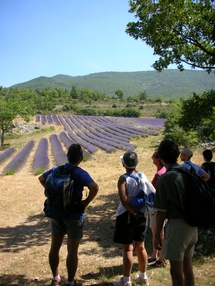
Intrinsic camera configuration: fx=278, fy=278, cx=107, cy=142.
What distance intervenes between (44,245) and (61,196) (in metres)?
2.65

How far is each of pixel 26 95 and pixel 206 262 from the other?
2761 inches

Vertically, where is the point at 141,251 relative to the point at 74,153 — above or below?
below

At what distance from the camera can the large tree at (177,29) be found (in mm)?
5664

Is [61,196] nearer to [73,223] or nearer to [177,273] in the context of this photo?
[73,223]

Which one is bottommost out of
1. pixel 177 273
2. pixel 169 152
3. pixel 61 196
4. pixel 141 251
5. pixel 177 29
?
pixel 141 251

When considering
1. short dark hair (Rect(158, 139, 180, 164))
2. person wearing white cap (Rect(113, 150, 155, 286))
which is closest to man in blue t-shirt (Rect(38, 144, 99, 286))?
person wearing white cap (Rect(113, 150, 155, 286))

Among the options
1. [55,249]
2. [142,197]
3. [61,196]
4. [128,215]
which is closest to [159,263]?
[128,215]

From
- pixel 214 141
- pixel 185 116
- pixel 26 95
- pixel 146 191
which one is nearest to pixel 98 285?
pixel 146 191

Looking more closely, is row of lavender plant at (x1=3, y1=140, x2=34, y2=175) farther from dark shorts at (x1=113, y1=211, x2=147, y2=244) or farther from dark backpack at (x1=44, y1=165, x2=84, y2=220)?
dark shorts at (x1=113, y1=211, x2=147, y2=244)

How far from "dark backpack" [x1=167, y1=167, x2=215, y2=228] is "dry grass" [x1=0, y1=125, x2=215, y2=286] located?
1330 millimetres

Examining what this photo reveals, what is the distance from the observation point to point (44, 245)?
5117mm

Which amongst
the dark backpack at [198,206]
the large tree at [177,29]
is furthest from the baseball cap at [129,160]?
the large tree at [177,29]

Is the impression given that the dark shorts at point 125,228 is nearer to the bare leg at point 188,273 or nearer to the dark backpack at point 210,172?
the bare leg at point 188,273

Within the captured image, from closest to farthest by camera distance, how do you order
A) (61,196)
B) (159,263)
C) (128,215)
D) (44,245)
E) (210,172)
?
1. (61,196)
2. (128,215)
3. (159,263)
4. (210,172)
5. (44,245)
